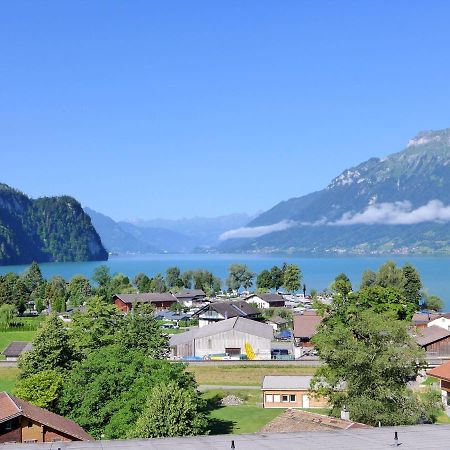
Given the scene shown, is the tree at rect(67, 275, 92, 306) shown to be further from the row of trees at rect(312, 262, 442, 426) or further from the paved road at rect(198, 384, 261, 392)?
the row of trees at rect(312, 262, 442, 426)

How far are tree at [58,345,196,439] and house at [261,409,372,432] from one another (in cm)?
570

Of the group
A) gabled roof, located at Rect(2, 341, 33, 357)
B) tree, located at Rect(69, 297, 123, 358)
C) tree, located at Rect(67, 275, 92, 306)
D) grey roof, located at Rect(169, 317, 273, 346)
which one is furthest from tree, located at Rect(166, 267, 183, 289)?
tree, located at Rect(69, 297, 123, 358)

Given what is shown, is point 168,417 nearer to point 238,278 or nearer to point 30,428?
point 30,428

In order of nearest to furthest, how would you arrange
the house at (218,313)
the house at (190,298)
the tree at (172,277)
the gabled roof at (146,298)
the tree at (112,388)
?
the tree at (112,388)
the house at (218,313)
the gabled roof at (146,298)
the house at (190,298)
the tree at (172,277)

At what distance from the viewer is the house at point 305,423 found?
26.9m

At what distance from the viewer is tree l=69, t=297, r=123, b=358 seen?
46.1m

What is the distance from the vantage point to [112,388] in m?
33.2

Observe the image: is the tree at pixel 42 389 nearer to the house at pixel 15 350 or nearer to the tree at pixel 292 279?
the house at pixel 15 350

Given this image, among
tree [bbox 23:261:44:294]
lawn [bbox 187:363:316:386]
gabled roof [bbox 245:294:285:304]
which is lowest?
lawn [bbox 187:363:316:386]

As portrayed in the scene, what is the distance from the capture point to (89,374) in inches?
1406

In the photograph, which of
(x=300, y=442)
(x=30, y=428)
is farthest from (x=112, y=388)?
(x=300, y=442)

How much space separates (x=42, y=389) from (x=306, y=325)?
1566 inches

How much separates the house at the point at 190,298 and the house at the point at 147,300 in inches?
176

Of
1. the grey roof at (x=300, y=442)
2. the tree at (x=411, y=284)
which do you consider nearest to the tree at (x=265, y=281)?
the tree at (x=411, y=284)
